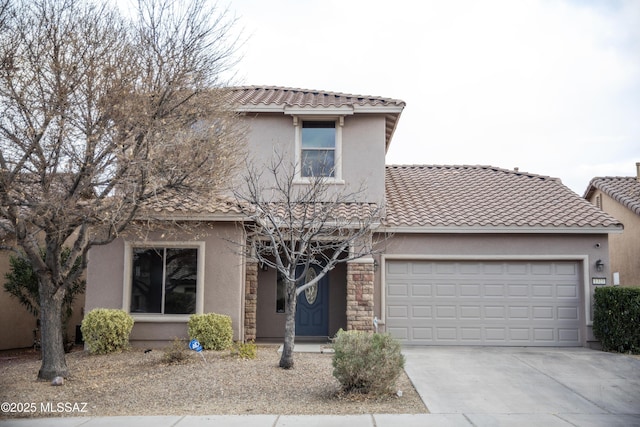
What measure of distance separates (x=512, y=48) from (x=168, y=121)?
9003 mm

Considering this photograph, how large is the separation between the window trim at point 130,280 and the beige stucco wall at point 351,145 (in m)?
3.07

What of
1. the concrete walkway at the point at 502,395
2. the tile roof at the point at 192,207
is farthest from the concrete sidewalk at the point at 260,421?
the tile roof at the point at 192,207

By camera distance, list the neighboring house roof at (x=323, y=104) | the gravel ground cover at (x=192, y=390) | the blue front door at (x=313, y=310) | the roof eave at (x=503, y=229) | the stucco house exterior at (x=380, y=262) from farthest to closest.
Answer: the blue front door at (x=313, y=310)
the neighboring house roof at (x=323, y=104)
the roof eave at (x=503, y=229)
the stucco house exterior at (x=380, y=262)
the gravel ground cover at (x=192, y=390)

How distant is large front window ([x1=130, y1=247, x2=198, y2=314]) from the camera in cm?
1341

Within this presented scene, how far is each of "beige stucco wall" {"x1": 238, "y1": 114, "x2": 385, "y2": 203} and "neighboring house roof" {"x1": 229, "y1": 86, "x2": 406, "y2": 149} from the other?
0.32 metres

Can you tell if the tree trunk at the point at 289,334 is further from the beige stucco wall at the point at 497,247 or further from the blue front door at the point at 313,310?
the blue front door at the point at 313,310

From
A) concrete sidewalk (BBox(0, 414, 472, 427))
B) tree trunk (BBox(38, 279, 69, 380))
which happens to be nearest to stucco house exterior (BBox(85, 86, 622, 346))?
tree trunk (BBox(38, 279, 69, 380))

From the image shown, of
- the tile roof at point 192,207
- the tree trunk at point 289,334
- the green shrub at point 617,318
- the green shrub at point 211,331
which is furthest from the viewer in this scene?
the green shrub at point 617,318

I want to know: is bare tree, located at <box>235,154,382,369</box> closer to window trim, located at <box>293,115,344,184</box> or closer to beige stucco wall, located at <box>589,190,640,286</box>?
window trim, located at <box>293,115,344,184</box>

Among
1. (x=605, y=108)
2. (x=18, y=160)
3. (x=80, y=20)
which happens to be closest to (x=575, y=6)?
(x=605, y=108)

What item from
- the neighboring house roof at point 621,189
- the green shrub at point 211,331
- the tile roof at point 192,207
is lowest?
the green shrub at point 211,331

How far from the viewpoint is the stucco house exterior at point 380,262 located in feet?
44.0

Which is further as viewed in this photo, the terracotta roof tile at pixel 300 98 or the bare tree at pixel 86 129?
the terracotta roof tile at pixel 300 98

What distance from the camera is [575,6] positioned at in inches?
483
